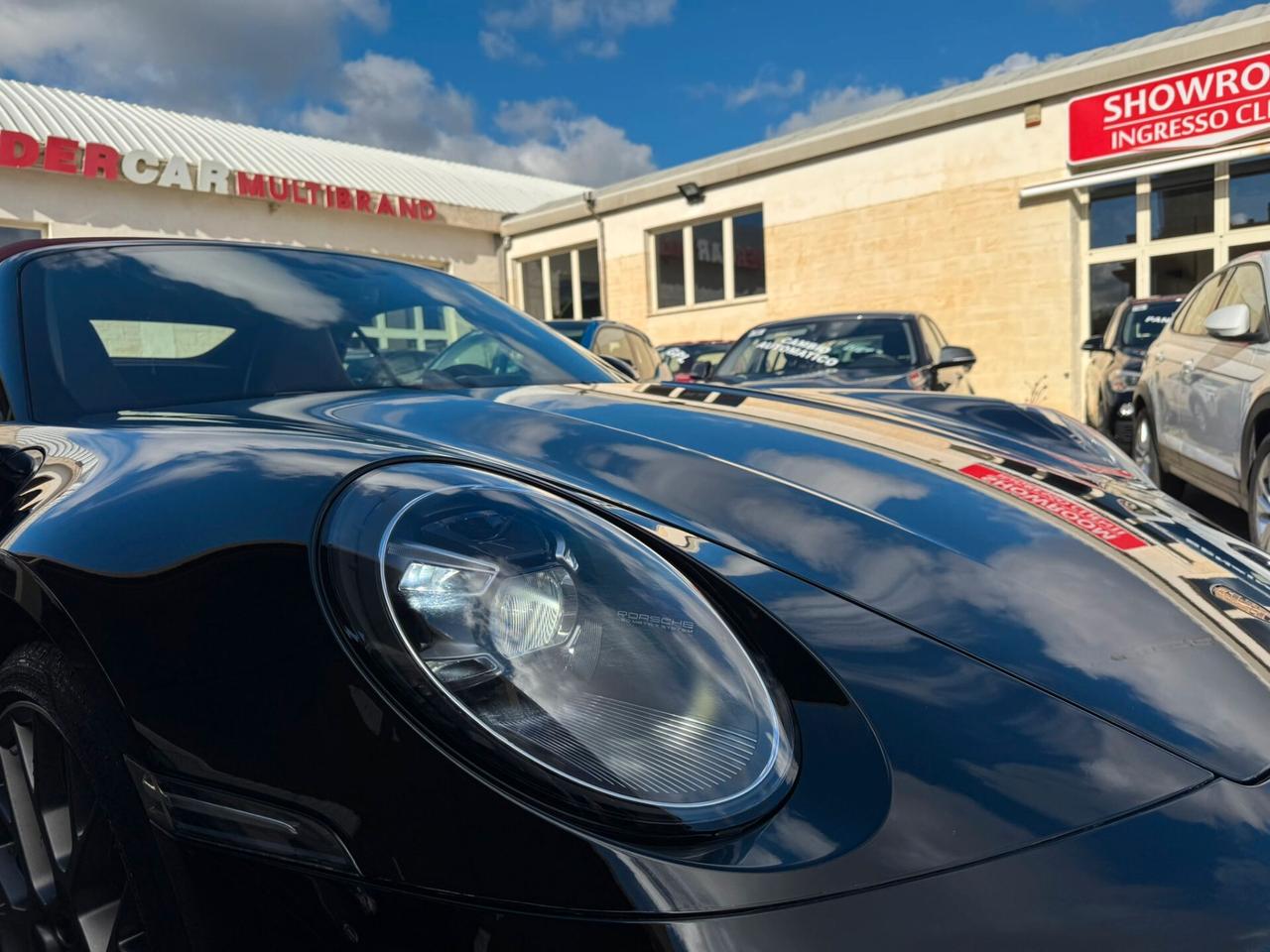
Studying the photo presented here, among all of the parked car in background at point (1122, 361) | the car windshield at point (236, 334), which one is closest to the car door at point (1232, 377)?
the parked car in background at point (1122, 361)

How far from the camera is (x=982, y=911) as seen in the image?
718 millimetres

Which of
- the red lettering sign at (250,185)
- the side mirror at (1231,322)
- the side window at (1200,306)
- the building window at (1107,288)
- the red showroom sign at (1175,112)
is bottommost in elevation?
the side mirror at (1231,322)

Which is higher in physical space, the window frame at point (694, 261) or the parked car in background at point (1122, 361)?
the window frame at point (694, 261)

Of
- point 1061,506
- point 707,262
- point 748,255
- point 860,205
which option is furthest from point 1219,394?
point 707,262

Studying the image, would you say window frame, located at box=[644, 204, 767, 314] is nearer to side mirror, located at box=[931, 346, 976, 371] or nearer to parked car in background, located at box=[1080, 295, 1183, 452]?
parked car in background, located at box=[1080, 295, 1183, 452]

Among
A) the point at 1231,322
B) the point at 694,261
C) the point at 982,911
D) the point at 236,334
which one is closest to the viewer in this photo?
the point at 982,911

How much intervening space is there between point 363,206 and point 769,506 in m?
19.6

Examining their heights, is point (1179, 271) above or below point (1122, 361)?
above

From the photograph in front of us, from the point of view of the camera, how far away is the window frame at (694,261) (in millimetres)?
17391

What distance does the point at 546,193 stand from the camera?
26891 millimetres

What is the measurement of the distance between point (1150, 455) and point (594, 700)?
259 inches

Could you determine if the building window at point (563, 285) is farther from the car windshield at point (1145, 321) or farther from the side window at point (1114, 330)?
the car windshield at point (1145, 321)

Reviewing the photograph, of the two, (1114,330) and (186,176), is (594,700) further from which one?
(186,176)

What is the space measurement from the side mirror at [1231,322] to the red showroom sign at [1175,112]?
9055 mm
